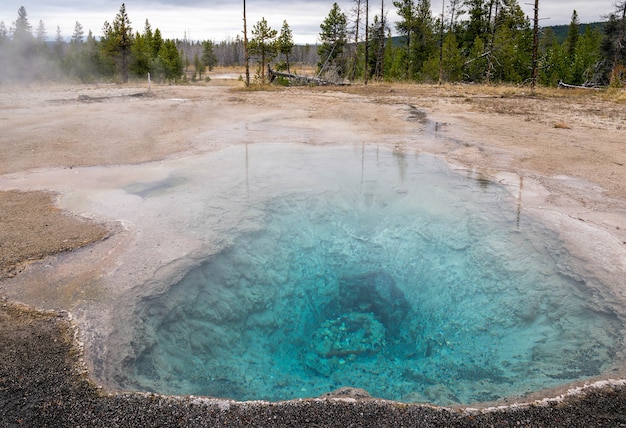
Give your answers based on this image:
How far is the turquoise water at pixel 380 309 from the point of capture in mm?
3678

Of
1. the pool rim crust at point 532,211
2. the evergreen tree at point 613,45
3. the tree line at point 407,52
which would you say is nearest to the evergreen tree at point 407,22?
the tree line at point 407,52

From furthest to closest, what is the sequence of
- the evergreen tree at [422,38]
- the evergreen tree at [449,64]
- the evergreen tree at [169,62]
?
the evergreen tree at [169,62] → the evergreen tree at [422,38] → the evergreen tree at [449,64]

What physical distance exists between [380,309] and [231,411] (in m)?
2.29

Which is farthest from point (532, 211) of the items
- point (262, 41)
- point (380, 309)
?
point (262, 41)

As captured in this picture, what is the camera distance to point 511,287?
499 centimetres

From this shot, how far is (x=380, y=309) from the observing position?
4.88 metres

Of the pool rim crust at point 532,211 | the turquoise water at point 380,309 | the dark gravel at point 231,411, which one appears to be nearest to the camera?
the dark gravel at point 231,411

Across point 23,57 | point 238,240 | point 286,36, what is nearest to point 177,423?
point 238,240

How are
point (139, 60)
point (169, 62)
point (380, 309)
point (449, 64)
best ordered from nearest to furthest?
1. point (380, 309)
2. point (449, 64)
3. point (139, 60)
4. point (169, 62)

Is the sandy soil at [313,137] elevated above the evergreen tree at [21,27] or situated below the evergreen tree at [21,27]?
below

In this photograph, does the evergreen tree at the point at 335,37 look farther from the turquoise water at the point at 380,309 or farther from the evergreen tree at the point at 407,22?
the turquoise water at the point at 380,309

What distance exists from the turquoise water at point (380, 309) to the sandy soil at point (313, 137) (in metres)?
0.84

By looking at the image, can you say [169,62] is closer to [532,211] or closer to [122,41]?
[122,41]

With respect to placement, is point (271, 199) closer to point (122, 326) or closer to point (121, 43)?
point (122, 326)
